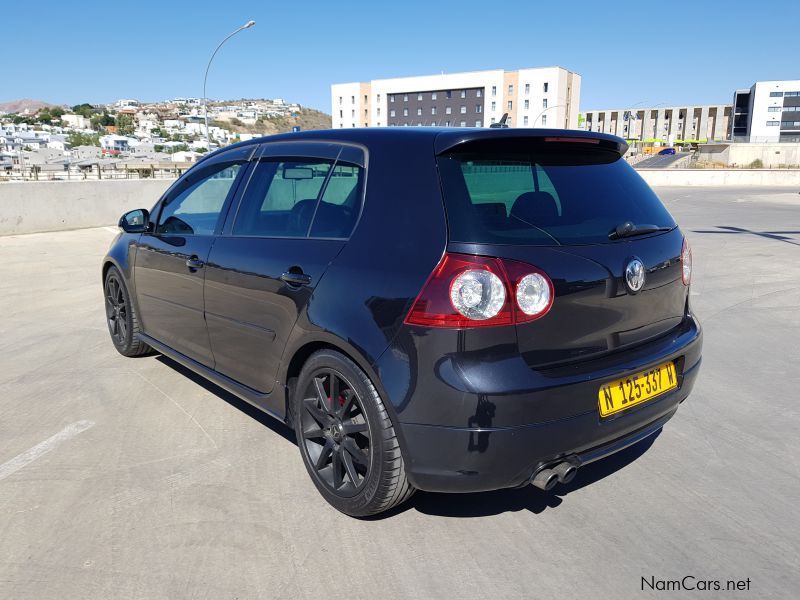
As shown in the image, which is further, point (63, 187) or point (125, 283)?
point (63, 187)

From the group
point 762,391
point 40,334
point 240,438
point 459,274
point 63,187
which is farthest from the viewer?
point 63,187

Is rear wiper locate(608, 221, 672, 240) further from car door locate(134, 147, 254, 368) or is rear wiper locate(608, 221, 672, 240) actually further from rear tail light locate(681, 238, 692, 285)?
car door locate(134, 147, 254, 368)

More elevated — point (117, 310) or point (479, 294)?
point (479, 294)

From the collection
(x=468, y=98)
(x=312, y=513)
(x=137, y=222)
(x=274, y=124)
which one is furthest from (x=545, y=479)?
(x=274, y=124)

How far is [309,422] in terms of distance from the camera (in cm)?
310

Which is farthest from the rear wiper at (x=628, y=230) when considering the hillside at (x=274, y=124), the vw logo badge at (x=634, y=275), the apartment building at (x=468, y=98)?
the hillside at (x=274, y=124)

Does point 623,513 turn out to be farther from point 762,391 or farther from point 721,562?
point 762,391

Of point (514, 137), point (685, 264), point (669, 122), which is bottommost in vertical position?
point (685, 264)

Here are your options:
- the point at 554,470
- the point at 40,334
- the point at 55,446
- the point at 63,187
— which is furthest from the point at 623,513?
the point at 63,187

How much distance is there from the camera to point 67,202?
574 inches

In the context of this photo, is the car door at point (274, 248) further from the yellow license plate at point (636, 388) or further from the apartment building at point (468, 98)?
the apartment building at point (468, 98)

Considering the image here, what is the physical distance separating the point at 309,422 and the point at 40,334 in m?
4.20

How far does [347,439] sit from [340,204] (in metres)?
1.04

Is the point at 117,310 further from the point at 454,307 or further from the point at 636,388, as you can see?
the point at 636,388
